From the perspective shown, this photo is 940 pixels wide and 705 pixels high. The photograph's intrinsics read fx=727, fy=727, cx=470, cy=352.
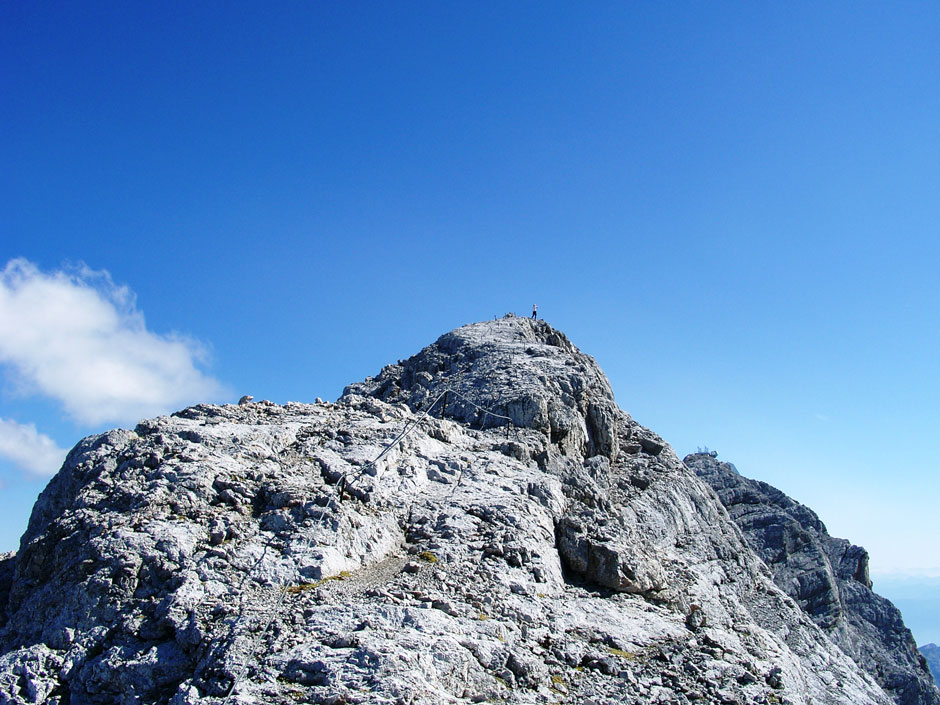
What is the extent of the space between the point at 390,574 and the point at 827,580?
44.6 metres

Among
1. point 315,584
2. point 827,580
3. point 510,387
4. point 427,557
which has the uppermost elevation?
point 827,580

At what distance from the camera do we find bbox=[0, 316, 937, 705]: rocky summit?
14781 mm

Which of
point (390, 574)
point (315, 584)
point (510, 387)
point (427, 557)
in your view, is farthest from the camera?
point (510, 387)

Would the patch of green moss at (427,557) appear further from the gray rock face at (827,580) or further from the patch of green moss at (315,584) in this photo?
the gray rock face at (827,580)

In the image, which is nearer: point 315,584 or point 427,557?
point 315,584

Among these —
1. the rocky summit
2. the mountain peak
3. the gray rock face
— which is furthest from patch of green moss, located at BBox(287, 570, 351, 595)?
the gray rock face

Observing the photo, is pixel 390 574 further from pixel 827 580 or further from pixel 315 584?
pixel 827 580

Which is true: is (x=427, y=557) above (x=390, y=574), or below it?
above

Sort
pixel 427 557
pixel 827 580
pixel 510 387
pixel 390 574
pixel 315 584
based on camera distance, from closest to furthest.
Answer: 1. pixel 315 584
2. pixel 390 574
3. pixel 427 557
4. pixel 510 387
5. pixel 827 580

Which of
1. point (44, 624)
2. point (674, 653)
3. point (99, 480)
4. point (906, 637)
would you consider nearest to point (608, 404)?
point (674, 653)

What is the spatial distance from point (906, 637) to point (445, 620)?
58881 mm

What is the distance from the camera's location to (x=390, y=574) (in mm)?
18516

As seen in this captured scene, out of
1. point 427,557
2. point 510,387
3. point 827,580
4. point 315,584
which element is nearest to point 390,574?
point 427,557

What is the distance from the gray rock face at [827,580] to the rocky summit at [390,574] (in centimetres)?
2374
